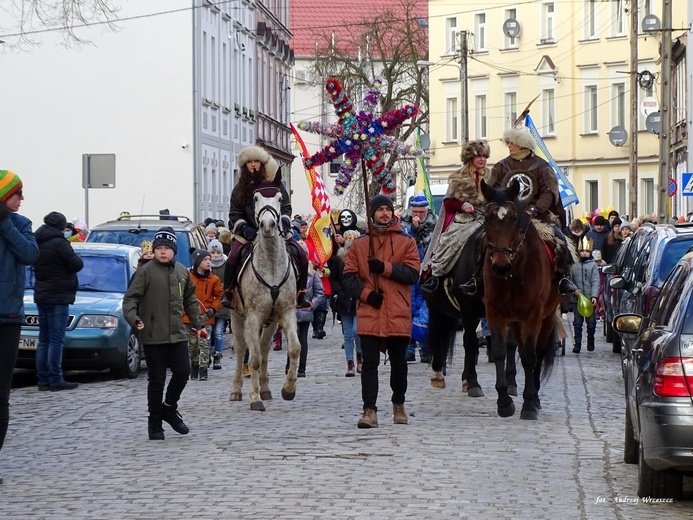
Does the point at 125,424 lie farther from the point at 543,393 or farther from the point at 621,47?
the point at 621,47

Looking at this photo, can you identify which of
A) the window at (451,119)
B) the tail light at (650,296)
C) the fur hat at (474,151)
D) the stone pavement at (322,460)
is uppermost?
the window at (451,119)

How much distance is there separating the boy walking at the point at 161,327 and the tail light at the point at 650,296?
16.9ft

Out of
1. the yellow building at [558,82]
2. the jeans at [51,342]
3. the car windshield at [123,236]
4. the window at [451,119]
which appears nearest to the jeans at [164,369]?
the jeans at [51,342]


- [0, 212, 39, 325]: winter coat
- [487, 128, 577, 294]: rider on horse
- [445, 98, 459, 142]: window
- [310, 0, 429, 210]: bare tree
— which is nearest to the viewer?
[0, 212, 39, 325]: winter coat

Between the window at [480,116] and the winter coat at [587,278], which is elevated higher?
the window at [480,116]

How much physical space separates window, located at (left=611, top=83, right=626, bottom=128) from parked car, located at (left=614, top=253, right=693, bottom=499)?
196 feet

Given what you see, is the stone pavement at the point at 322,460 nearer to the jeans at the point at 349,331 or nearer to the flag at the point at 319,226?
the jeans at the point at 349,331

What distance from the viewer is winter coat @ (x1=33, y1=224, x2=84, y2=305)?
57.8 ft

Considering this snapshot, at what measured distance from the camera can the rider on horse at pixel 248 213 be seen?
1523cm

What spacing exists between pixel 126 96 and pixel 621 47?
2843cm

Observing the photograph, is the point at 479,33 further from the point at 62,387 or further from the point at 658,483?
the point at 658,483

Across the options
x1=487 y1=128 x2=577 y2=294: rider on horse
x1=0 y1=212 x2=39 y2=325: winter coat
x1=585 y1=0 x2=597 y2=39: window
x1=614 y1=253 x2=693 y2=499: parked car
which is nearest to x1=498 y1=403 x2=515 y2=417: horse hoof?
x1=487 y1=128 x2=577 y2=294: rider on horse

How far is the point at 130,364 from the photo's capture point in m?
19.1

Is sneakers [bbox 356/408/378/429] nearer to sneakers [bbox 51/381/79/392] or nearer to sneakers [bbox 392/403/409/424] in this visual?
sneakers [bbox 392/403/409/424]
